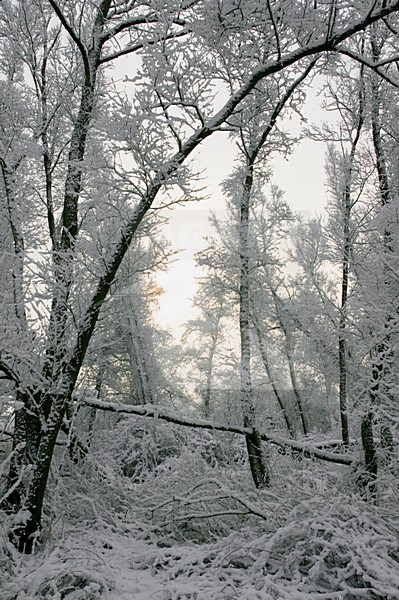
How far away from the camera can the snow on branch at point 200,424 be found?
607 cm

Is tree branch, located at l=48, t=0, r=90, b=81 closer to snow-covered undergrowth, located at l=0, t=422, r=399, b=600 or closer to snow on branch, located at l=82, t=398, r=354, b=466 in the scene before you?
snow on branch, located at l=82, t=398, r=354, b=466

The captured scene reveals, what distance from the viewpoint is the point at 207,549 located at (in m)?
3.99

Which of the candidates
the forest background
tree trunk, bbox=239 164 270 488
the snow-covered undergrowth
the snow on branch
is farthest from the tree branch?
the snow-covered undergrowth

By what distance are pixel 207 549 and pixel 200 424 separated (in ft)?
7.86

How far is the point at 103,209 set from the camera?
16.7 feet

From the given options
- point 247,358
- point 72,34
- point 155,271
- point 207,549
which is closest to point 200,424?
point 247,358

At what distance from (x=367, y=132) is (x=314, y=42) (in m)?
5.21

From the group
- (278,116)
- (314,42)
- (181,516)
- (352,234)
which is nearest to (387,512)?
(181,516)

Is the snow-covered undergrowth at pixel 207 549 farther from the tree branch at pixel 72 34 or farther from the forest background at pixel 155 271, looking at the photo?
the tree branch at pixel 72 34

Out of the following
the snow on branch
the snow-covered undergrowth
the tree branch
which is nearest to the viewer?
the snow-covered undergrowth

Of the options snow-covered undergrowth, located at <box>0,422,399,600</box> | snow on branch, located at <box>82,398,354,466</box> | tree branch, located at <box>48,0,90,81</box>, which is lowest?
snow-covered undergrowth, located at <box>0,422,399,600</box>

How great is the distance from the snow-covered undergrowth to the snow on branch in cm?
63

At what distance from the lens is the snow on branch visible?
6.07 m

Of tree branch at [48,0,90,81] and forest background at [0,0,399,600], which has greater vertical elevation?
tree branch at [48,0,90,81]
